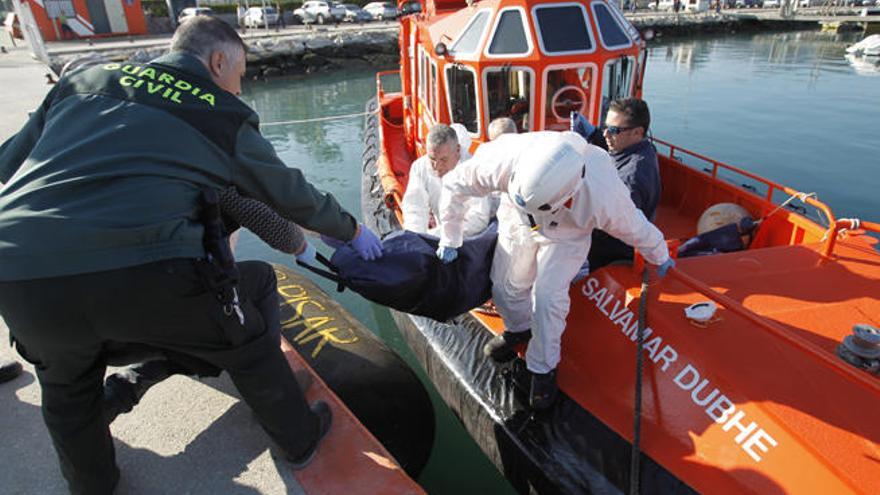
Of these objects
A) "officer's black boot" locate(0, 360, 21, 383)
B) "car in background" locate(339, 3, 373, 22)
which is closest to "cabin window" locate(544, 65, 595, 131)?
"officer's black boot" locate(0, 360, 21, 383)

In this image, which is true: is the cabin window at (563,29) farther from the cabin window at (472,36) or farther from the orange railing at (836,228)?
the orange railing at (836,228)

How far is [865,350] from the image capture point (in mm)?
2199

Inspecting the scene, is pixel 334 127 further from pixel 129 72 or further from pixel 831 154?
pixel 129 72

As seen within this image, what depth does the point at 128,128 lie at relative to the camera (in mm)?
1553

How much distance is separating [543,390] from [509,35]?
10.7 ft

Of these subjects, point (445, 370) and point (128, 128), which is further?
point (445, 370)

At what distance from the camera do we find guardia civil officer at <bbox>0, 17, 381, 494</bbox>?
1500 millimetres

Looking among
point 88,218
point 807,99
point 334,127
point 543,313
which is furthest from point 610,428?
point 807,99

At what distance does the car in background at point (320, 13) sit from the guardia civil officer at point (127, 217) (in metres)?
32.4

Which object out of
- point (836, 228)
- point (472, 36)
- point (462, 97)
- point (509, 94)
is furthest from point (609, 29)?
point (836, 228)

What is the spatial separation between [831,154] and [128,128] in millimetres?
11802

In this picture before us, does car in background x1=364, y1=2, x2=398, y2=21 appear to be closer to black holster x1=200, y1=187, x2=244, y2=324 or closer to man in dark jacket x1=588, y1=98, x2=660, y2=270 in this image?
man in dark jacket x1=588, y1=98, x2=660, y2=270

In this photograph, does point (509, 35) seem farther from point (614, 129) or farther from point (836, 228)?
point (836, 228)

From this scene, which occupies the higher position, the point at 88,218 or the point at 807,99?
the point at 88,218
